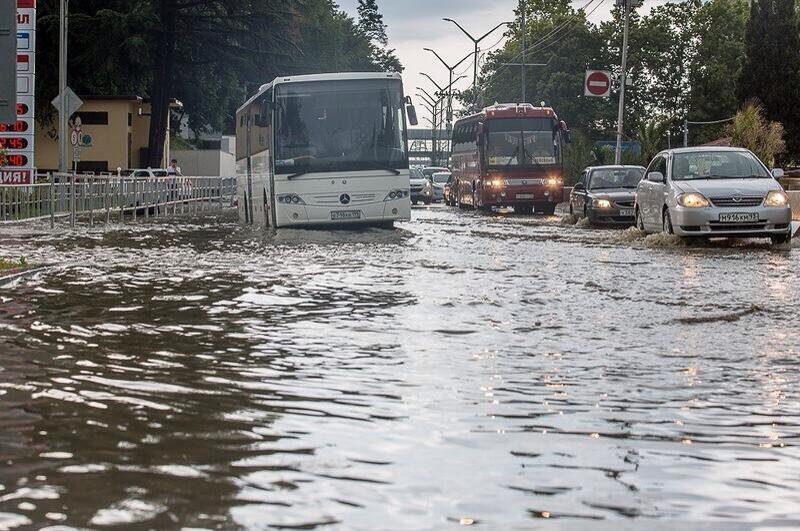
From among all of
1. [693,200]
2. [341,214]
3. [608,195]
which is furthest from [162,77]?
[693,200]

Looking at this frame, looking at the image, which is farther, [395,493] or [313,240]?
[313,240]

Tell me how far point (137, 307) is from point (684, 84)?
104 meters

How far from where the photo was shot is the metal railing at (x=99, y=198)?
3231 cm

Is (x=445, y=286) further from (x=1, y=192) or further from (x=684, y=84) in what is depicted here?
(x=684, y=84)

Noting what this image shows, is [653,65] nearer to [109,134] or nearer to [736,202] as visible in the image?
[109,134]

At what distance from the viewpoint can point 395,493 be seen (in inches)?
237

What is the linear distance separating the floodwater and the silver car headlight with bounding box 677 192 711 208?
21.6 feet

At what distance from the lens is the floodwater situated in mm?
5840

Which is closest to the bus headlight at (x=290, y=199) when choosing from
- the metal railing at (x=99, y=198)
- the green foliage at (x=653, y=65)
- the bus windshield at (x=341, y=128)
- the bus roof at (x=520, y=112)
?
the bus windshield at (x=341, y=128)

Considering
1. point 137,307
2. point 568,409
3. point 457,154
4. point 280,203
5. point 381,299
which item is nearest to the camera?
point 568,409

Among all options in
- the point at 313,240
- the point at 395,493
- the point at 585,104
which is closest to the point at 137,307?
the point at 395,493

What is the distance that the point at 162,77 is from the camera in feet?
203

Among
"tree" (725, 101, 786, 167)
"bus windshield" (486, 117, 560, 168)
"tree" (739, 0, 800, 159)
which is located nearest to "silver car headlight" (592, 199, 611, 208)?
"bus windshield" (486, 117, 560, 168)

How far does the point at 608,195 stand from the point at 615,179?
5.39 feet
